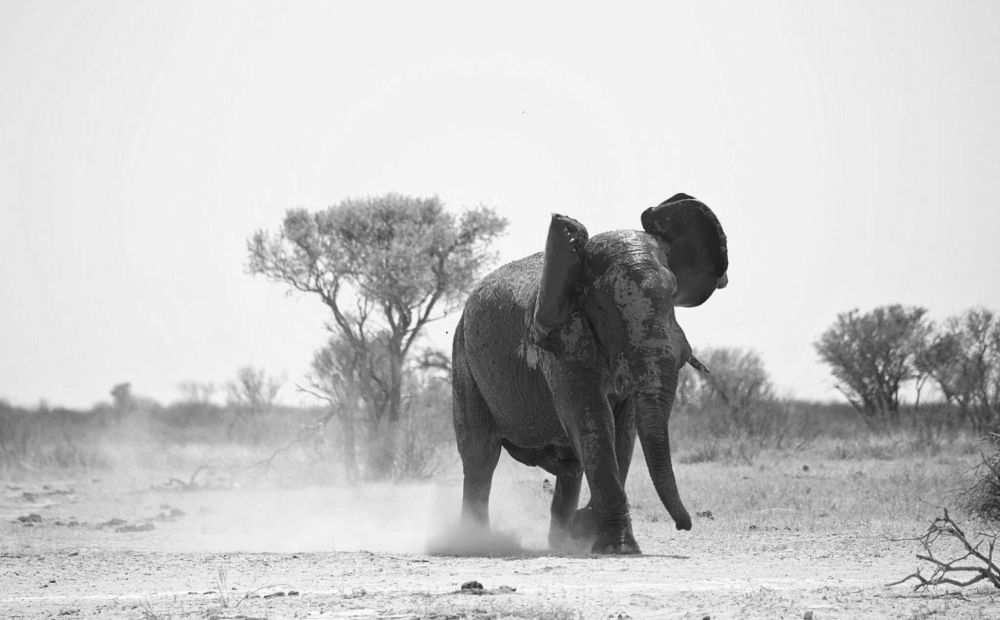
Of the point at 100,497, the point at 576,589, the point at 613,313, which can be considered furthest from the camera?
the point at 100,497

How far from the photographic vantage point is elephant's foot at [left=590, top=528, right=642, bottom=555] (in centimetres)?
914

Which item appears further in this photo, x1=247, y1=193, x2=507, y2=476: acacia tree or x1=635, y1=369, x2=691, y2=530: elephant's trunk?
x1=247, y1=193, x2=507, y2=476: acacia tree

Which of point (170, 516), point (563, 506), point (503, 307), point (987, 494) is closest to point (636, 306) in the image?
point (503, 307)

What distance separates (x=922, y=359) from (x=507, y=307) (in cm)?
3359

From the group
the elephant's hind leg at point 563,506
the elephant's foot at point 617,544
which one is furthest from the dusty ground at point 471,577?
the elephant's hind leg at point 563,506

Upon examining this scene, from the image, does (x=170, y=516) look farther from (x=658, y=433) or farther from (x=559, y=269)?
(x=658, y=433)

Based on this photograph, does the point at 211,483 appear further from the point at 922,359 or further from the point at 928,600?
the point at 922,359

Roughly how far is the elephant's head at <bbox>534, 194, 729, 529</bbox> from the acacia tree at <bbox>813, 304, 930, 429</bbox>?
31668mm

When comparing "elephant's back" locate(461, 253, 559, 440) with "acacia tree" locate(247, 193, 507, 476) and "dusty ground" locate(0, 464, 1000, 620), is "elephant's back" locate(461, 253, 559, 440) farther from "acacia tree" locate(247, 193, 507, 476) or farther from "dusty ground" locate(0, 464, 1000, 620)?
"acacia tree" locate(247, 193, 507, 476)

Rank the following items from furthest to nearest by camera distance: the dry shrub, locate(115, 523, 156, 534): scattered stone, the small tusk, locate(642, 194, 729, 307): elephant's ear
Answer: locate(115, 523, 156, 534): scattered stone → the dry shrub → locate(642, 194, 729, 307): elephant's ear → the small tusk

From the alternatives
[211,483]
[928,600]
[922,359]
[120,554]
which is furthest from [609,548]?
[922,359]

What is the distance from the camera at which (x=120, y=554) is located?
10.6 meters

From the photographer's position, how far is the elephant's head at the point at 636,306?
8562 millimetres

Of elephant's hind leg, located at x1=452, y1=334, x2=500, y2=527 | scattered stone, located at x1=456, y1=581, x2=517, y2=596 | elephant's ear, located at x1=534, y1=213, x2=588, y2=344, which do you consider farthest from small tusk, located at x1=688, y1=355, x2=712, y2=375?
scattered stone, located at x1=456, y1=581, x2=517, y2=596
